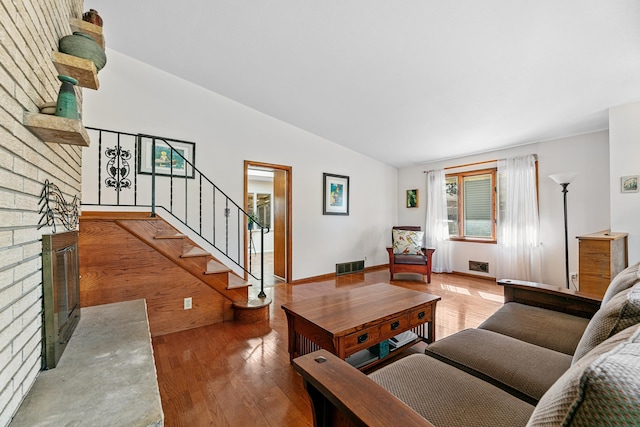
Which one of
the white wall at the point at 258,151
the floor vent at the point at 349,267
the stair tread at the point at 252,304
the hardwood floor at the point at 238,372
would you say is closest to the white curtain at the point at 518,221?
the hardwood floor at the point at 238,372

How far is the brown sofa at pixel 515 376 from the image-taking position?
38 centimetres

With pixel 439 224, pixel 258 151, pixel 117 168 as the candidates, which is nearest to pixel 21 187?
pixel 117 168

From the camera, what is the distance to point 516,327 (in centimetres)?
164

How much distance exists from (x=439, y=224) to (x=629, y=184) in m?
2.56

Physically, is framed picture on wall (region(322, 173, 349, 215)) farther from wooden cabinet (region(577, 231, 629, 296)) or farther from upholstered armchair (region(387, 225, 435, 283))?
wooden cabinet (region(577, 231, 629, 296))

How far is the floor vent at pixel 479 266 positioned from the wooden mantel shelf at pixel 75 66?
18.1 ft

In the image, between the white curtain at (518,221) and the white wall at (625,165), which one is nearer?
the white wall at (625,165)

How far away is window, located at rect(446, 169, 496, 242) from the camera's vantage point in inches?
187

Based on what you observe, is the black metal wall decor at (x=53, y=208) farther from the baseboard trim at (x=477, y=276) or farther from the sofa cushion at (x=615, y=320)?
the baseboard trim at (x=477, y=276)

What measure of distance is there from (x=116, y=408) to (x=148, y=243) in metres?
1.77

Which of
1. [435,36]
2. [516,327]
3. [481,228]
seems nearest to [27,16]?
[435,36]

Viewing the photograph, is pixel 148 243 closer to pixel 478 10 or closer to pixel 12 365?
pixel 12 365

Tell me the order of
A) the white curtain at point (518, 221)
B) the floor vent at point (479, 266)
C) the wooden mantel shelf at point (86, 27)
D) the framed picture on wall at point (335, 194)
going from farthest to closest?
the framed picture on wall at point (335, 194) < the floor vent at point (479, 266) < the white curtain at point (518, 221) < the wooden mantel shelf at point (86, 27)

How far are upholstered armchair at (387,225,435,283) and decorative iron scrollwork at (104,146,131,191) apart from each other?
4.02 meters
